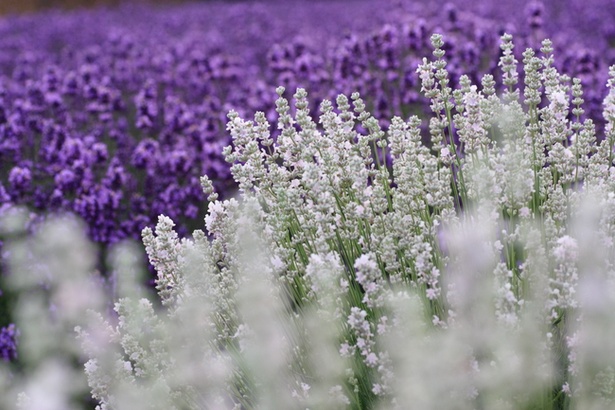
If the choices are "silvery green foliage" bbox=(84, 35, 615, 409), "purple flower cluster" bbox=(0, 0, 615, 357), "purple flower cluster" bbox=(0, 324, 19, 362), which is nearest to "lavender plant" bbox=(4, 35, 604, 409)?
"silvery green foliage" bbox=(84, 35, 615, 409)

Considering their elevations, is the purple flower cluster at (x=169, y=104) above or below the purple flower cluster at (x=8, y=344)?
above

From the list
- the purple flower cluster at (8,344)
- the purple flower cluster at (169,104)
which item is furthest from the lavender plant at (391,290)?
the purple flower cluster at (169,104)

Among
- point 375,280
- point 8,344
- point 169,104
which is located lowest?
point 8,344

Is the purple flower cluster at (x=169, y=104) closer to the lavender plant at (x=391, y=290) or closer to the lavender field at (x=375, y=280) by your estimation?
the lavender field at (x=375, y=280)

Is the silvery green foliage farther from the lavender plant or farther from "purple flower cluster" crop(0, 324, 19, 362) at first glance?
"purple flower cluster" crop(0, 324, 19, 362)

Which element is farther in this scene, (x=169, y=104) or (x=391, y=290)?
(x=169, y=104)

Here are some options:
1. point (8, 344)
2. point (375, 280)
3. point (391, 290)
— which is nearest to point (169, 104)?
point (8, 344)

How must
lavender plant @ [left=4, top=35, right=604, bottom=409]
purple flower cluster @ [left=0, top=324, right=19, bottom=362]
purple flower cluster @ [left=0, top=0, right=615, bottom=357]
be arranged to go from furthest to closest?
purple flower cluster @ [left=0, top=0, right=615, bottom=357] → purple flower cluster @ [left=0, top=324, right=19, bottom=362] → lavender plant @ [left=4, top=35, right=604, bottom=409]

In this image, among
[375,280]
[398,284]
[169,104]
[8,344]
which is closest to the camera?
[398,284]

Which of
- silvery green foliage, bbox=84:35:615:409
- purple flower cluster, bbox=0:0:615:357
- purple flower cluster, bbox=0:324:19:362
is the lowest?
purple flower cluster, bbox=0:324:19:362

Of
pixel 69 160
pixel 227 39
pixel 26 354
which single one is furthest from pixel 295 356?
pixel 227 39

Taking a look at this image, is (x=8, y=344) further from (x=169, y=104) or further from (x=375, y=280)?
(x=169, y=104)
